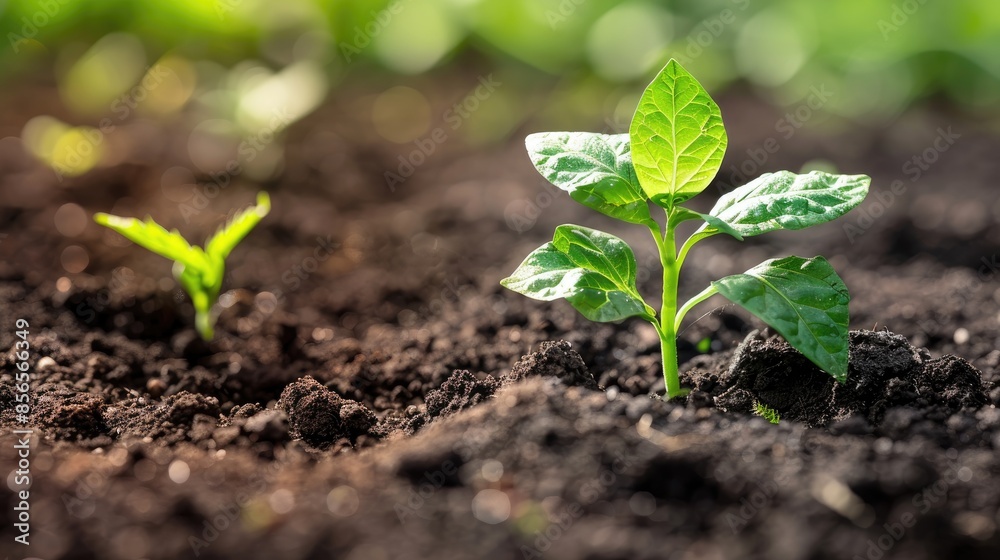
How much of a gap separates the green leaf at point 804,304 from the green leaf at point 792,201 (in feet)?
0.34

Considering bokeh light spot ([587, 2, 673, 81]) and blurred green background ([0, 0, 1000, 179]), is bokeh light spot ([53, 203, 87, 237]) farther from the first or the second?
bokeh light spot ([587, 2, 673, 81])

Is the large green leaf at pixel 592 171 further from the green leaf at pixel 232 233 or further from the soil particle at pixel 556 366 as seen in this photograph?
the green leaf at pixel 232 233

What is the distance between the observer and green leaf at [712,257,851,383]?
1774 millimetres

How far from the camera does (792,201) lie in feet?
6.08

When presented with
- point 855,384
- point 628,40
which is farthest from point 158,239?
point 628,40

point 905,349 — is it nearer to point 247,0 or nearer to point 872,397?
point 872,397

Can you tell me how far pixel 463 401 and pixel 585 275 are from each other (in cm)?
40

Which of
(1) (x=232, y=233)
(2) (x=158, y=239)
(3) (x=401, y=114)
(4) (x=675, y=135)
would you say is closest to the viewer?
(4) (x=675, y=135)

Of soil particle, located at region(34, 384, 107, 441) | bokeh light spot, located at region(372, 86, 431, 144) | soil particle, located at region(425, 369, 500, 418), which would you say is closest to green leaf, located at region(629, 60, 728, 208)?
soil particle, located at region(425, 369, 500, 418)

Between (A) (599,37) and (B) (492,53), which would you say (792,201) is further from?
(B) (492,53)

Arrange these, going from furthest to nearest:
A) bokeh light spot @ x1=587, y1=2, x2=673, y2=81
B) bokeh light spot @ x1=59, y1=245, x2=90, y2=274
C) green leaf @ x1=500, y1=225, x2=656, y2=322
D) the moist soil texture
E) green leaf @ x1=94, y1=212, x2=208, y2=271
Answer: bokeh light spot @ x1=587, y1=2, x2=673, y2=81
bokeh light spot @ x1=59, y1=245, x2=90, y2=274
green leaf @ x1=94, y1=212, x2=208, y2=271
green leaf @ x1=500, y1=225, x2=656, y2=322
the moist soil texture

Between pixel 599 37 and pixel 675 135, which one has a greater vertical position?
pixel 675 135

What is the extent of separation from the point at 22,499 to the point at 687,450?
3.83 feet

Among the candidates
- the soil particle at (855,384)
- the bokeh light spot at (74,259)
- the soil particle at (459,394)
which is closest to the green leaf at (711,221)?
the soil particle at (855,384)
